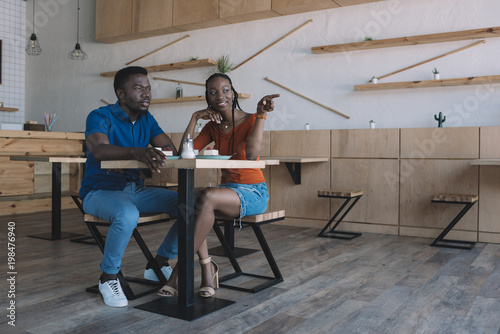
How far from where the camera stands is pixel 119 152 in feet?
6.52

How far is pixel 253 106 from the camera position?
5262mm

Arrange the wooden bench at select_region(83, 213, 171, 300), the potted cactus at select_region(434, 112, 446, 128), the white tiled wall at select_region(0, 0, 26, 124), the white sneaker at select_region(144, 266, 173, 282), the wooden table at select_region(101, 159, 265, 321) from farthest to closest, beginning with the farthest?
the white tiled wall at select_region(0, 0, 26, 124) < the potted cactus at select_region(434, 112, 446, 128) < the white sneaker at select_region(144, 266, 173, 282) < the wooden bench at select_region(83, 213, 171, 300) < the wooden table at select_region(101, 159, 265, 321)

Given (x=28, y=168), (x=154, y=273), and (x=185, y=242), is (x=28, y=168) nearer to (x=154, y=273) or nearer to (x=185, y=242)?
(x=154, y=273)

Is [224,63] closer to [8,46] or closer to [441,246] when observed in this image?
[441,246]

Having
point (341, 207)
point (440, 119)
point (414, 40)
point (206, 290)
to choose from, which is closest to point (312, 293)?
point (206, 290)

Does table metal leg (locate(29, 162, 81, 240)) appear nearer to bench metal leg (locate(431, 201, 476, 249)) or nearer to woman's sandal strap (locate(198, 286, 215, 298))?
woman's sandal strap (locate(198, 286, 215, 298))

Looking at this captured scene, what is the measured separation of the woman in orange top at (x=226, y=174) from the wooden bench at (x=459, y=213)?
1855 mm

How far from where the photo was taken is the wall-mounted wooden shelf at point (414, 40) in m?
3.99

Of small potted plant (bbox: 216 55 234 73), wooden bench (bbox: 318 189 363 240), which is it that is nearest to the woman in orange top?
wooden bench (bbox: 318 189 363 240)

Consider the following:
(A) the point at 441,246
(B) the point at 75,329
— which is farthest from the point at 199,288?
(A) the point at 441,246

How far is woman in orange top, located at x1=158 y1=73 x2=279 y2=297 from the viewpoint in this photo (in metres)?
2.15

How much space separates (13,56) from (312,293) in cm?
689

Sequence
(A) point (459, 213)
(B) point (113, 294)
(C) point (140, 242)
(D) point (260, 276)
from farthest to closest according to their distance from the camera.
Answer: (A) point (459, 213) → (D) point (260, 276) → (C) point (140, 242) → (B) point (113, 294)

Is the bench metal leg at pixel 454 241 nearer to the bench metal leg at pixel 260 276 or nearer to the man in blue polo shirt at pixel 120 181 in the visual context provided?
the bench metal leg at pixel 260 276
